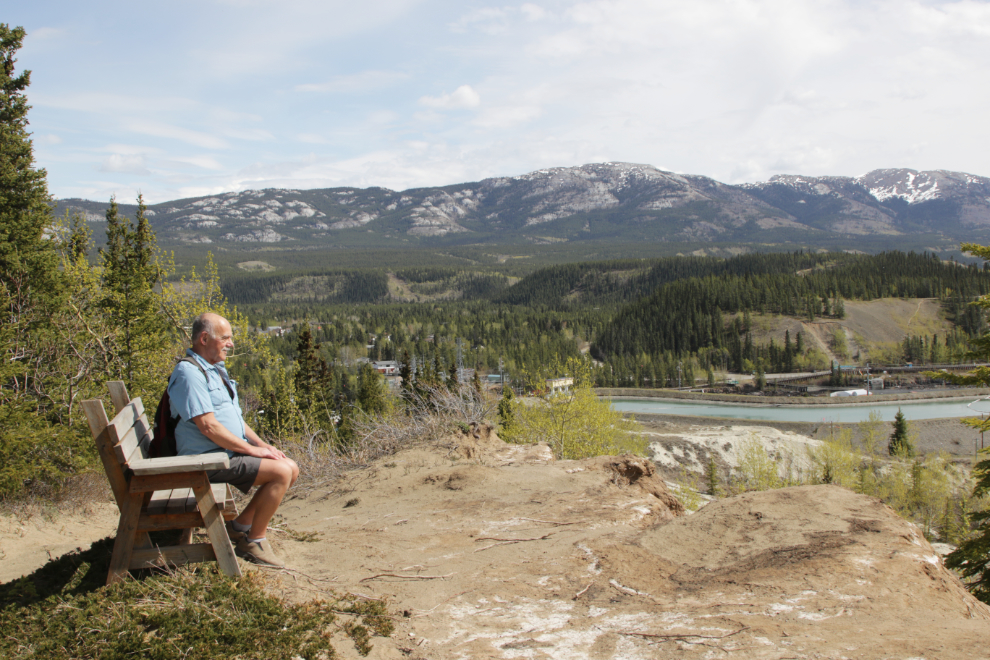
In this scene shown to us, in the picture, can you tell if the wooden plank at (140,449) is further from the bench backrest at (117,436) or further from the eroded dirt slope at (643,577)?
the eroded dirt slope at (643,577)

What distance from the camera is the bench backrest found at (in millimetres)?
4512

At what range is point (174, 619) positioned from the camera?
433 centimetres

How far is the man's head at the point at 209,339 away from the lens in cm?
557

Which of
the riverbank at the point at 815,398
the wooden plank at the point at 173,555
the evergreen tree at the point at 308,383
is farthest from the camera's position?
the riverbank at the point at 815,398

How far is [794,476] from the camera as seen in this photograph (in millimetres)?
58500

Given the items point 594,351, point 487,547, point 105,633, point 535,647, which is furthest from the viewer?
point 594,351

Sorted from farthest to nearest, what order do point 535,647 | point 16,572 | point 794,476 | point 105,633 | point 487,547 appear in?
point 794,476
point 487,547
point 16,572
point 535,647
point 105,633

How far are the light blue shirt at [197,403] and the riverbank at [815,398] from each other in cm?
9398

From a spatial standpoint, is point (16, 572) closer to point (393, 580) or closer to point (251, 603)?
point (251, 603)

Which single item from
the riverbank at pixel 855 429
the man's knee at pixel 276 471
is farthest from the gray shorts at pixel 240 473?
the riverbank at pixel 855 429

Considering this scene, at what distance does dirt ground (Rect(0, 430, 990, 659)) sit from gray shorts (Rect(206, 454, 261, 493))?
3.04 feet

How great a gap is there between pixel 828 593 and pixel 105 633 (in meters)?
5.72

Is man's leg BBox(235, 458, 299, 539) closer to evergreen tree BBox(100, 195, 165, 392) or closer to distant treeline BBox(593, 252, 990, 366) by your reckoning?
evergreen tree BBox(100, 195, 165, 392)

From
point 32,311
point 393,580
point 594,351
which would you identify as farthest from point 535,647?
point 594,351
